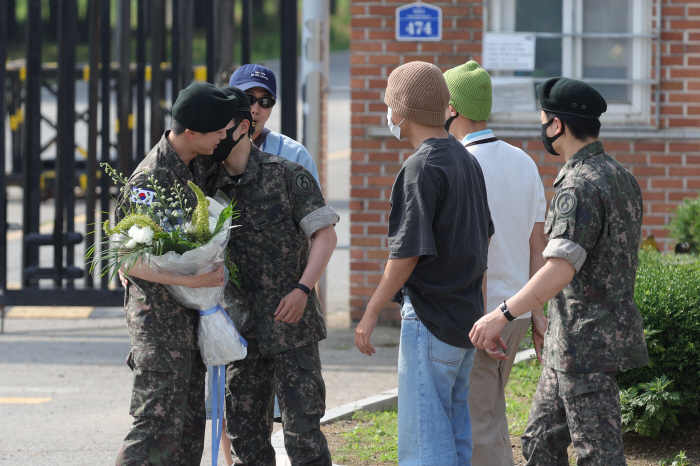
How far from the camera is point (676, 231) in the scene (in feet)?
20.6

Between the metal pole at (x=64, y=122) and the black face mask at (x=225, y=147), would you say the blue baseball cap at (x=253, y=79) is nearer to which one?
the black face mask at (x=225, y=147)

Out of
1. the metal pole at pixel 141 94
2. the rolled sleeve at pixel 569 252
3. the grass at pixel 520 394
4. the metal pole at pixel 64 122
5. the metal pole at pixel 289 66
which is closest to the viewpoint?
the rolled sleeve at pixel 569 252

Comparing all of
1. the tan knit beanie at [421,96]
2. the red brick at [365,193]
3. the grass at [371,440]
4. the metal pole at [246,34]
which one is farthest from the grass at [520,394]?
the metal pole at [246,34]

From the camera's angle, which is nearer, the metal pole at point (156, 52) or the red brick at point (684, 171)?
the red brick at point (684, 171)

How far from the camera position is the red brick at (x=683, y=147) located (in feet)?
23.1

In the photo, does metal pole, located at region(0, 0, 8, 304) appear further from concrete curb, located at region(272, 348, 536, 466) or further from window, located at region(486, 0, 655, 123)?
window, located at region(486, 0, 655, 123)

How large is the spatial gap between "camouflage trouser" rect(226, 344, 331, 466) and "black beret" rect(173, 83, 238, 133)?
3.14 feet

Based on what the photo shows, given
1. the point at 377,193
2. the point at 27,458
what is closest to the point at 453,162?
the point at 27,458

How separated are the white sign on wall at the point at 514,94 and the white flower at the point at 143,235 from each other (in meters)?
4.46

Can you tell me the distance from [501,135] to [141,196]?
172 inches

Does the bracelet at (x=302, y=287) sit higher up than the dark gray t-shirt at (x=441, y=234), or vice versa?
the dark gray t-shirt at (x=441, y=234)

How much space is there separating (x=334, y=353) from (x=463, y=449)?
3445 mm

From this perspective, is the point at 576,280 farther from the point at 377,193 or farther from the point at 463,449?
the point at 377,193

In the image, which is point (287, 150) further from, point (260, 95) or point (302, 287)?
point (302, 287)
